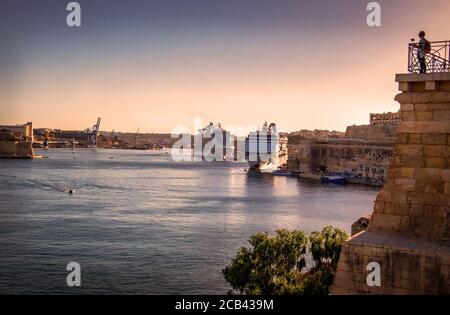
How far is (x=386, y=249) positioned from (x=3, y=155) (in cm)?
10753

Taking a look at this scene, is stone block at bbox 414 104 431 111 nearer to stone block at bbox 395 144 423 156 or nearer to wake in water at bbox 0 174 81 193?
stone block at bbox 395 144 423 156

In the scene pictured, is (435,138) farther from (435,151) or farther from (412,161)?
(412,161)

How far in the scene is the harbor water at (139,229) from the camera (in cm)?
1573

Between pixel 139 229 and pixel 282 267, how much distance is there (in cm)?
1332

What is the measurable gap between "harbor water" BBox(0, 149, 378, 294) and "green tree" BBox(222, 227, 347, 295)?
132 inches

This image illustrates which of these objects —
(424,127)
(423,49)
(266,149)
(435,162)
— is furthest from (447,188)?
(266,149)

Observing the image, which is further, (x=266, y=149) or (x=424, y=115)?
(x=266, y=149)

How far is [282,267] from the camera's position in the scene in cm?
1160

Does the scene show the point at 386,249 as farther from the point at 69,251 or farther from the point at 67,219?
the point at 67,219

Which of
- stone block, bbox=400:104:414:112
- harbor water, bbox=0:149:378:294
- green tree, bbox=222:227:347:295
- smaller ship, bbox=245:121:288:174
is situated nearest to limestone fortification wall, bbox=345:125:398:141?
smaller ship, bbox=245:121:288:174

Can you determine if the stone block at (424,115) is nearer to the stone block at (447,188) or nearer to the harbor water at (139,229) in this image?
the stone block at (447,188)

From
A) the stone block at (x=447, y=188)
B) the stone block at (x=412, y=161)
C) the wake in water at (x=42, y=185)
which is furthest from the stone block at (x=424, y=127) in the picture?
the wake in water at (x=42, y=185)
